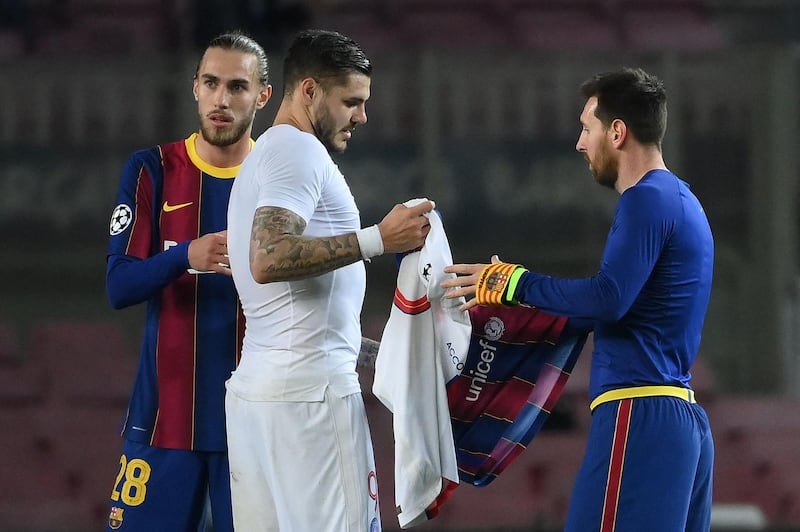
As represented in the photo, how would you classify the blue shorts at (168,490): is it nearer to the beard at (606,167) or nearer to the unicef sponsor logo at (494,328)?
the unicef sponsor logo at (494,328)

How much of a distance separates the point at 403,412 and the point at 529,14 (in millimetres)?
6626

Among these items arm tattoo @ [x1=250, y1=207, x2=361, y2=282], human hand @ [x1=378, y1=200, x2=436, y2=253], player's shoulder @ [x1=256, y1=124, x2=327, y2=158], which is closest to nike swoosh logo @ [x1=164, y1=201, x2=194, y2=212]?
player's shoulder @ [x1=256, y1=124, x2=327, y2=158]

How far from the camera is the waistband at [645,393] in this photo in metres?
2.95

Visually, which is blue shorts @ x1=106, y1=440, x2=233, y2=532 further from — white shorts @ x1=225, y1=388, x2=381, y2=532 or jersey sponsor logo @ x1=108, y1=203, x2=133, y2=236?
jersey sponsor logo @ x1=108, y1=203, x2=133, y2=236

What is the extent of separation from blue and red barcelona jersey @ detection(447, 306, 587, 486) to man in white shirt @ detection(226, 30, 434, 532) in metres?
0.46

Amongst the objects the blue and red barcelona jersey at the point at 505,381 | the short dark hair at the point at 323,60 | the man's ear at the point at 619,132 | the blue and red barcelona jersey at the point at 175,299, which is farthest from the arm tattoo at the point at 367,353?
the man's ear at the point at 619,132

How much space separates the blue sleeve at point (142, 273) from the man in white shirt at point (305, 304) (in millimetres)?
227

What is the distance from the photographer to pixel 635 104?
2.98 m

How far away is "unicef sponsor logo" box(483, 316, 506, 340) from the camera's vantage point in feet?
11.1

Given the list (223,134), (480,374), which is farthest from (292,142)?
(480,374)

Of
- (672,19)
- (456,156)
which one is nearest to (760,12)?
(672,19)

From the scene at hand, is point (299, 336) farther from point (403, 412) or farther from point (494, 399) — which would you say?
point (494, 399)

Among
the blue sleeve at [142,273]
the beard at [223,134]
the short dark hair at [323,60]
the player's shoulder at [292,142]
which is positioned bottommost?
the blue sleeve at [142,273]

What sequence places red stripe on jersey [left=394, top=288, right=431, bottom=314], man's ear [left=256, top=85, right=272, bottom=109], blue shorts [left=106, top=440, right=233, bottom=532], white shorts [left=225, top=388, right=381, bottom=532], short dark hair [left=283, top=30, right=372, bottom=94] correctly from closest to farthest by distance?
white shorts [left=225, top=388, right=381, bottom=532] → short dark hair [left=283, top=30, right=372, bottom=94] → red stripe on jersey [left=394, top=288, right=431, bottom=314] → blue shorts [left=106, top=440, right=233, bottom=532] → man's ear [left=256, top=85, right=272, bottom=109]
